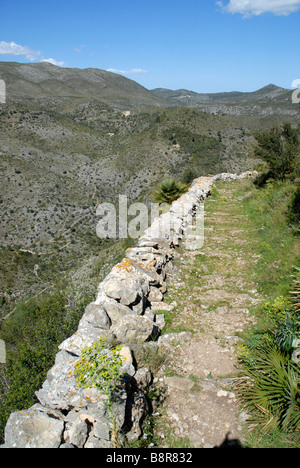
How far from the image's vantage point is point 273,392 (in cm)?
270

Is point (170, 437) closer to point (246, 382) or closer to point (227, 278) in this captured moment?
point (246, 382)

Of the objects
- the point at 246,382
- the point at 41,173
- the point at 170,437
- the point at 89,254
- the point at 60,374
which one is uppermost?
the point at 41,173

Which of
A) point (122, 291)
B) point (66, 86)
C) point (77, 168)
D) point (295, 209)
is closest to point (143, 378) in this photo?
point (122, 291)

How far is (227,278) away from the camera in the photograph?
553 cm

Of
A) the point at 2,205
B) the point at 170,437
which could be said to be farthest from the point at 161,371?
the point at 2,205

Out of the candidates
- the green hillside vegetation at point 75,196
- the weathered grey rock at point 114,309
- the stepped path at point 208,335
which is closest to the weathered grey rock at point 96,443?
the stepped path at point 208,335

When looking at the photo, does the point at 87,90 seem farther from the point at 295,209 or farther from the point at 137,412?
the point at 137,412

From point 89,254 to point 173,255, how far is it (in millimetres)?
28713

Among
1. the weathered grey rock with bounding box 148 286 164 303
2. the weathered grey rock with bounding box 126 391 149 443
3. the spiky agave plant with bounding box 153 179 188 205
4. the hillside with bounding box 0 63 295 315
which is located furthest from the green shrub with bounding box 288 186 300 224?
the hillside with bounding box 0 63 295 315

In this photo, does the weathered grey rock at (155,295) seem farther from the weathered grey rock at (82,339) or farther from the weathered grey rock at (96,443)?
the weathered grey rock at (96,443)

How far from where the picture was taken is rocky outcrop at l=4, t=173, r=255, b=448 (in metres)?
2.33

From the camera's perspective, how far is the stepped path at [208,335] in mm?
2777

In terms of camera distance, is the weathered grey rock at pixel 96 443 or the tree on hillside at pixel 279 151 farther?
the tree on hillside at pixel 279 151

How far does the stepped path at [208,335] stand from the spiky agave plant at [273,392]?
6.0 inches
